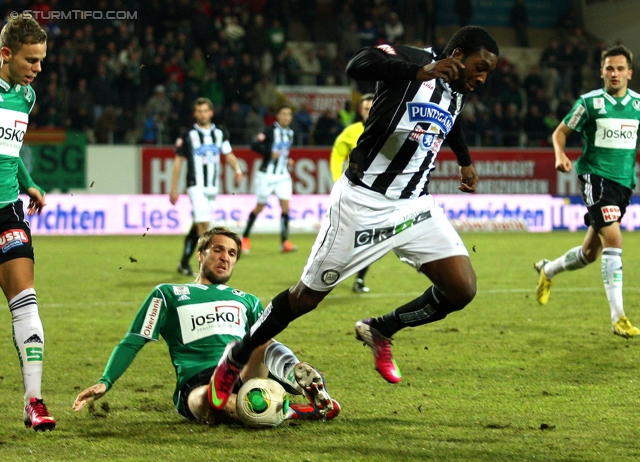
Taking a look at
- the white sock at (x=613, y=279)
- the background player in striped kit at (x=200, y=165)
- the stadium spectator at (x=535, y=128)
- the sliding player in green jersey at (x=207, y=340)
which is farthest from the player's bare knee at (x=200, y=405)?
the stadium spectator at (x=535, y=128)

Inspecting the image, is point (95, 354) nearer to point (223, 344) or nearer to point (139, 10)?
point (223, 344)

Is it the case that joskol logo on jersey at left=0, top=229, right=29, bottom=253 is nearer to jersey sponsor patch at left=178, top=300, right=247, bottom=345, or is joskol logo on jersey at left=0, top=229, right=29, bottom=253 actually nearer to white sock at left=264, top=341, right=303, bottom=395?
jersey sponsor patch at left=178, top=300, right=247, bottom=345

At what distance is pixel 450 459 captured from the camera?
396 cm

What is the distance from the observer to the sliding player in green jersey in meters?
4.52

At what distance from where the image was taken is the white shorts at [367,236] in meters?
4.68

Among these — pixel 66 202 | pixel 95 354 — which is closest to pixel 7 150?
pixel 95 354

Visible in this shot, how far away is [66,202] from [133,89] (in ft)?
11.0

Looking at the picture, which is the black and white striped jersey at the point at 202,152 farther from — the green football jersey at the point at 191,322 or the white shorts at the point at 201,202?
the green football jersey at the point at 191,322

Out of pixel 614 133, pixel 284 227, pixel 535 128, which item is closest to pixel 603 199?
pixel 614 133

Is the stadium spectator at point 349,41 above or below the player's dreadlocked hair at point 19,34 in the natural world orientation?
above

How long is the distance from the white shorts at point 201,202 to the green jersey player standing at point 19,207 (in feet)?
24.1

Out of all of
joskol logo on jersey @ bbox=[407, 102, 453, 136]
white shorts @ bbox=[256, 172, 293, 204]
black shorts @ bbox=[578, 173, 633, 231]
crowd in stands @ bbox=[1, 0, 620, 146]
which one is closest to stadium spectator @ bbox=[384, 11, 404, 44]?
crowd in stands @ bbox=[1, 0, 620, 146]

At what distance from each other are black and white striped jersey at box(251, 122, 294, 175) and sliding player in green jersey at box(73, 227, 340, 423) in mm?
10574

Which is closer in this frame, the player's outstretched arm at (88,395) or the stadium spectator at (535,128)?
the player's outstretched arm at (88,395)
